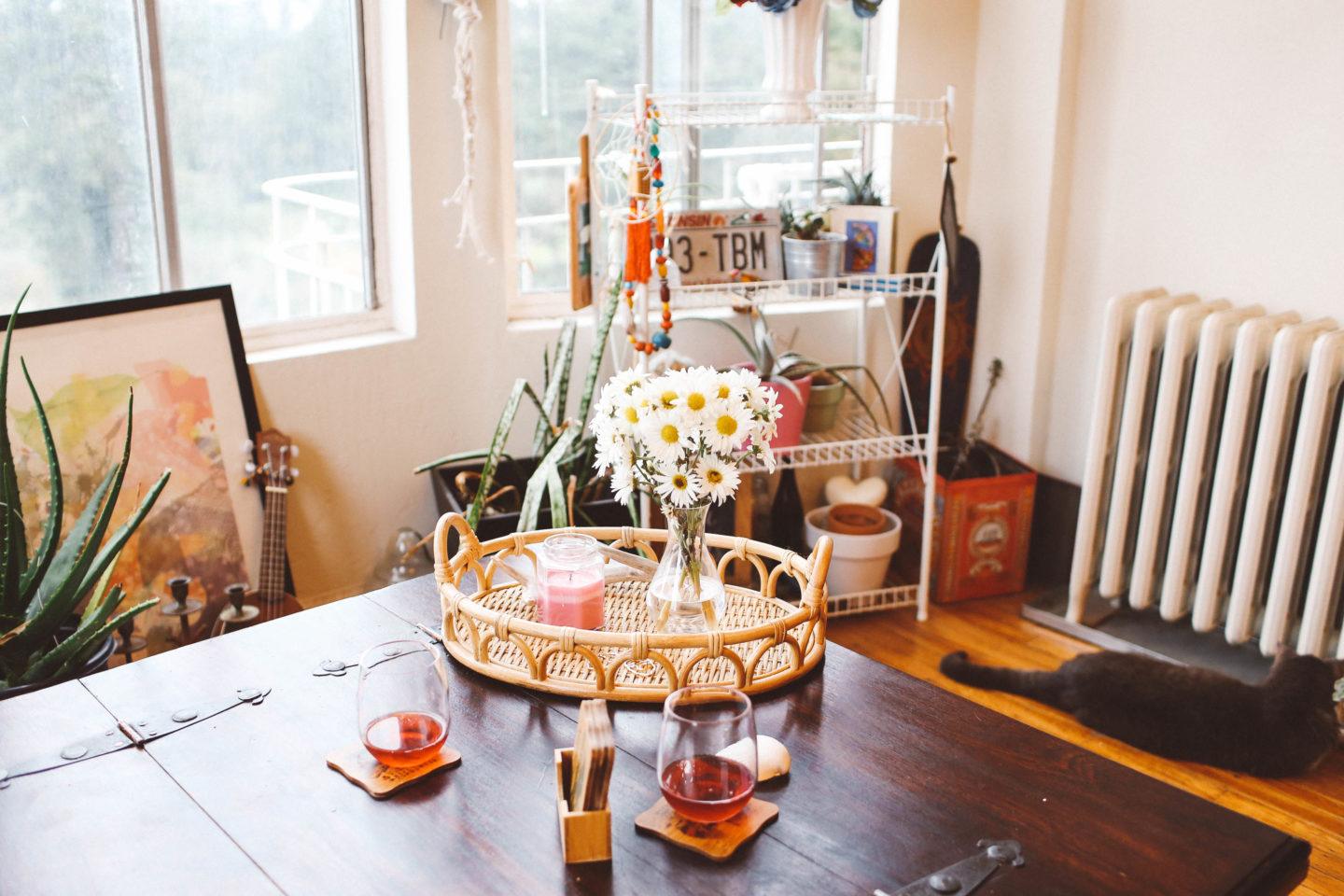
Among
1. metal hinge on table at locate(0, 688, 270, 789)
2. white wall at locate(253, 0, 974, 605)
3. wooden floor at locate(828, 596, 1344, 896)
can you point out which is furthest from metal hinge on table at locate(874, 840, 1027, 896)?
white wall at locate(253, 0, 974, 605)

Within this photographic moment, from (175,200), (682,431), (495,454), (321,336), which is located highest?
(175,200)

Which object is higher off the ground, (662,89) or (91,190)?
(662,89)

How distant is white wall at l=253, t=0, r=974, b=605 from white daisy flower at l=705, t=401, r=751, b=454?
1590 millimetres

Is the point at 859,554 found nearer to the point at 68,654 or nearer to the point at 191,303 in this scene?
the point at 191,303

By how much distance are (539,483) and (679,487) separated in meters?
1.08

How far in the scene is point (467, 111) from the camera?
3.03 m

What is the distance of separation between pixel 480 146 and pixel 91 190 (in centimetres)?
90

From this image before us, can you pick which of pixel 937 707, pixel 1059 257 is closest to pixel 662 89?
pixel 1059 257

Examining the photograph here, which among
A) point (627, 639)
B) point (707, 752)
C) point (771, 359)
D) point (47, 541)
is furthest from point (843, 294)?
point (707, 752)

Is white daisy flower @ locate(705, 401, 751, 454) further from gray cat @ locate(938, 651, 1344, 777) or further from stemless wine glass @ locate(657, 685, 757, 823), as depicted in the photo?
gray cat @ locate(938, 651, 1344, 777)

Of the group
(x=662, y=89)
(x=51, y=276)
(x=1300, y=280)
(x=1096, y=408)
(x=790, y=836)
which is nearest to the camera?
(x=790, y=836)

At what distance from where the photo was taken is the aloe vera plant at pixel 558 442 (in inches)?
110

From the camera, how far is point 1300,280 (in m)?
2.93

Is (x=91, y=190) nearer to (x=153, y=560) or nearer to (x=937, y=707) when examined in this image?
(x=153, y=560)
